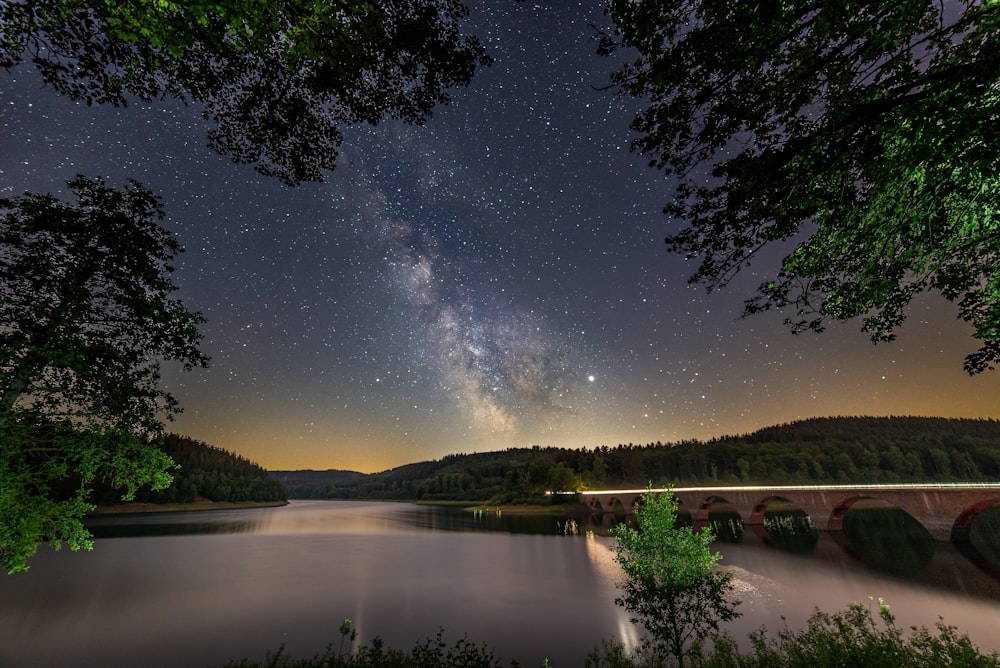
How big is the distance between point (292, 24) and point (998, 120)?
9.10m

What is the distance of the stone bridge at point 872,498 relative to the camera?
1803 inches

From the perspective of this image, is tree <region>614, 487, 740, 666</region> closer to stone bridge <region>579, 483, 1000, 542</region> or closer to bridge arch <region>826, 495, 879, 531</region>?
stone bridge <region>579, 483, 1000, 542</region>

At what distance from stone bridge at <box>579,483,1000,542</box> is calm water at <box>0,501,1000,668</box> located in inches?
144

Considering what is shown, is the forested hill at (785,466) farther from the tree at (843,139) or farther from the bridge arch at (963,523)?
the tree at (843,139)

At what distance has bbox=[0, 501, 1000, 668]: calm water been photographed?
1008 inches

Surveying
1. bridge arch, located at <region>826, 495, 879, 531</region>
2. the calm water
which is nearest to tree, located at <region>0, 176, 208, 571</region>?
the calm water

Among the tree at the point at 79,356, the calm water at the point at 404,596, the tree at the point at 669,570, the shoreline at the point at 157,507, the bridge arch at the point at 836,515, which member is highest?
the tree at the point at 79,356

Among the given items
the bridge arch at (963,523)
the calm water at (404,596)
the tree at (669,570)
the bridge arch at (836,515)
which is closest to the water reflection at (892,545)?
the calm water at (404,596)

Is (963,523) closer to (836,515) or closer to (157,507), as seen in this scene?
(836,515)

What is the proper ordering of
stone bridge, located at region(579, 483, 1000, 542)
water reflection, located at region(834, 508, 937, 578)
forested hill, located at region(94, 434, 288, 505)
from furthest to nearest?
forested hill, located at region(94, 434, 288, 505) < stone bridge, located at region(579, 483, 1000, 542) < water reflection, located at region(834, 508, 937, 578)

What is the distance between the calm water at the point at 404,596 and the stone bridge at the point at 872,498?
366 centimetres

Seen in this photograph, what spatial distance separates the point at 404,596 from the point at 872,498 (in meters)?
77.4

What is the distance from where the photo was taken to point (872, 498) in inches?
2564

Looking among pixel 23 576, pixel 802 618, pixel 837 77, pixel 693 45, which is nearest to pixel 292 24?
pixel 693 45
